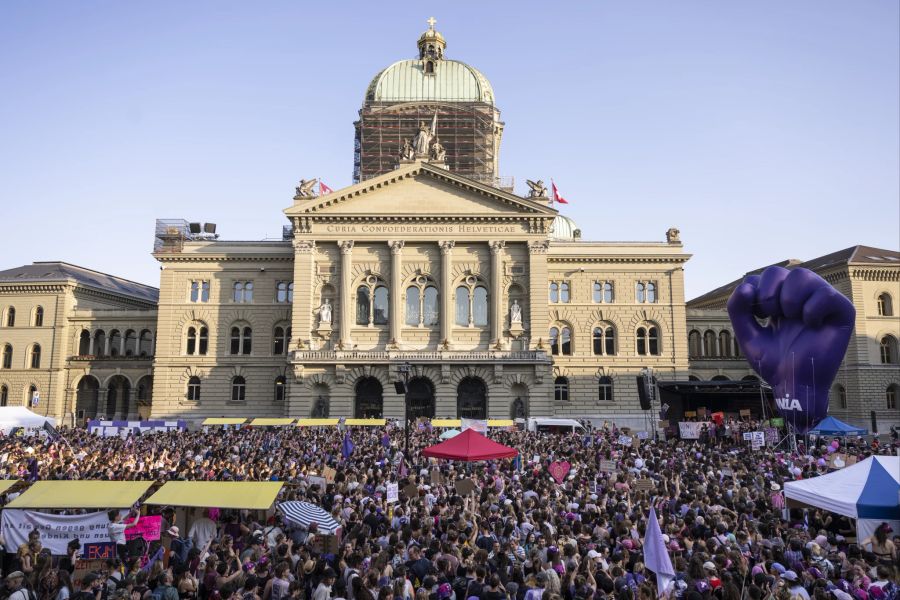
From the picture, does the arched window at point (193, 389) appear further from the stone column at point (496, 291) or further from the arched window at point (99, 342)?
the stone column at point (496, 291)

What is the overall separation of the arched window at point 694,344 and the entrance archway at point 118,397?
5062 cm

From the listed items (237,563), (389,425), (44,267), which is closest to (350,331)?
(389,425)

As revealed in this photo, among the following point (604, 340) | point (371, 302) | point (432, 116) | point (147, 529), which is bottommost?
point (147, 529)

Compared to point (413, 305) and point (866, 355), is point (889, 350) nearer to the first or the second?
point (866, 355)

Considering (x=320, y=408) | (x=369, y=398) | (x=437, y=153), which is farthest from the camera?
(x=437, y=153)

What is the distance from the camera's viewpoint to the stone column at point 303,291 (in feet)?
183

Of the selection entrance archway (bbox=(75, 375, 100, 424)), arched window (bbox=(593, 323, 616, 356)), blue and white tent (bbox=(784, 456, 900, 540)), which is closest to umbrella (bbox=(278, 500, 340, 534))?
blue and white tent (bbox=(784, 456, 900, 540))

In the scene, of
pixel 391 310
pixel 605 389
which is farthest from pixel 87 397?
pixel 605 389

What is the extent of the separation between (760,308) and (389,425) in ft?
76.2

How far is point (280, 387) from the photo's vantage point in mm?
60281

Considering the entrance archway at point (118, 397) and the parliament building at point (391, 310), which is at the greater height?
the parliament building at point (391, 310)

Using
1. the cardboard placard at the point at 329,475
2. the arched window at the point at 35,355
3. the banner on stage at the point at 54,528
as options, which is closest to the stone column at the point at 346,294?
the arched window at the point at 35,355

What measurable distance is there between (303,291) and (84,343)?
2456cm

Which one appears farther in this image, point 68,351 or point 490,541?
point 68,351
